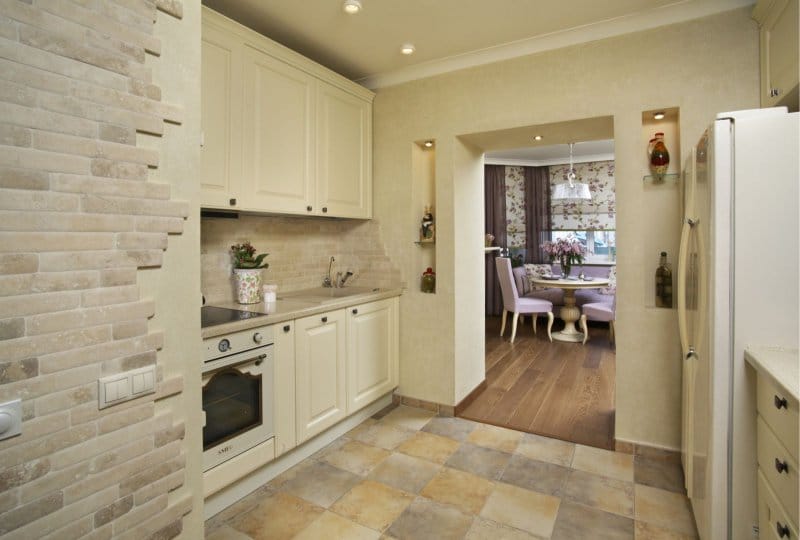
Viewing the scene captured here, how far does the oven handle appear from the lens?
6.15 feet

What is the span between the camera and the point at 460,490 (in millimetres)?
2199

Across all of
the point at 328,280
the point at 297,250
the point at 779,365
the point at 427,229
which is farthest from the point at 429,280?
the point at 779,365

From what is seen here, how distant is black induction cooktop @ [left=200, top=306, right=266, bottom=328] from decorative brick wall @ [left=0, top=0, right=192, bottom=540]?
0.93m

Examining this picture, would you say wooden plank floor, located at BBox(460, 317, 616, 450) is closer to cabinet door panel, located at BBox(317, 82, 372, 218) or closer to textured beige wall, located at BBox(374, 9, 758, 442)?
textured beige wall, located at BBox(374, 9, 758, 442)

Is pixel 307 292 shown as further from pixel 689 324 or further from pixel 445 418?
pixel 689 324

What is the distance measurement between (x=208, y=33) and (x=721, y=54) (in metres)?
2.64

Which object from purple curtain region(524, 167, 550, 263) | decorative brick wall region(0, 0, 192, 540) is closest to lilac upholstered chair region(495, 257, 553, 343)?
purple curtain region(524, 167, 550, 263)

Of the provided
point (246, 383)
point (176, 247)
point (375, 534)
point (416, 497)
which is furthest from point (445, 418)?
point (176, 247)

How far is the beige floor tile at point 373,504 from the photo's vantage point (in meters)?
1.97

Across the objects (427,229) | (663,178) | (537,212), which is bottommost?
(427,229)

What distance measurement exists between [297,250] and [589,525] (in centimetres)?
240

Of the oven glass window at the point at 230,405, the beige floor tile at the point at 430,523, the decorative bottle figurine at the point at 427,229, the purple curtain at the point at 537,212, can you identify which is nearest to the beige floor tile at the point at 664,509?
the beige floor tile at the point at 430,523

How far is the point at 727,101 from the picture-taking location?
7.47 feet

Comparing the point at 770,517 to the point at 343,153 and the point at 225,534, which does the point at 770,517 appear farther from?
the point at 343,153
